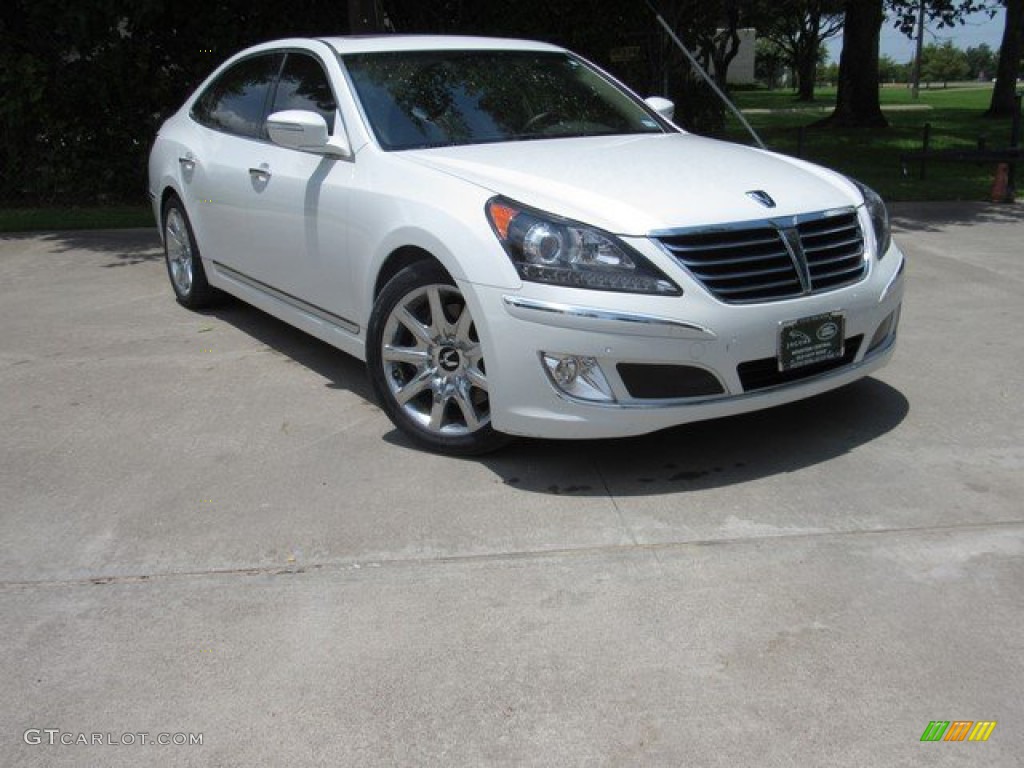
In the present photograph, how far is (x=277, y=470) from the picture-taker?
182 inches

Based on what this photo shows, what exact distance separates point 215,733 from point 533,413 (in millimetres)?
1800

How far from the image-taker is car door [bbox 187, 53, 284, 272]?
20.1 feet

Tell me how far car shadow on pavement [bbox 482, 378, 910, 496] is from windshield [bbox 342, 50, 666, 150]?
1548mm

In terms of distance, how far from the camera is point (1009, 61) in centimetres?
2595

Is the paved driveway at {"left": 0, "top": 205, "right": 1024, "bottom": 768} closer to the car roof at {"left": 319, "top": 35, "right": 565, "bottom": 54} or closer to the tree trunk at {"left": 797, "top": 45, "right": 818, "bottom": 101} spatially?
the car roof at {"left": 319, "top": 35, "right": 565, "bottom": 54}

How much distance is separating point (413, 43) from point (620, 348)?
2.57 m

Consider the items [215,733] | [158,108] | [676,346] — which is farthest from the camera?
[158,108]

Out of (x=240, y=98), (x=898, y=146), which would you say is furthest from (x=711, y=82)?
(x=898, y=146)

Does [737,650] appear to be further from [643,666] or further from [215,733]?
[215,733]

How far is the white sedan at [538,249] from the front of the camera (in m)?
4.17

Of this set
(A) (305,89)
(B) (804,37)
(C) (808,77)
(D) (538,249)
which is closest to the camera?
(D) (538,249)

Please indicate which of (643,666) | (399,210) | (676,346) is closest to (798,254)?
(676,346)

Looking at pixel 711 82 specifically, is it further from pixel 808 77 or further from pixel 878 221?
pixel 808 77

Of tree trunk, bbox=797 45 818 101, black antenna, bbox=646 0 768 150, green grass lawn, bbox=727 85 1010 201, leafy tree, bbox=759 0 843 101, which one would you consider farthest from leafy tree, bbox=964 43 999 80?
black antenna, bbox=646 0 768 150
